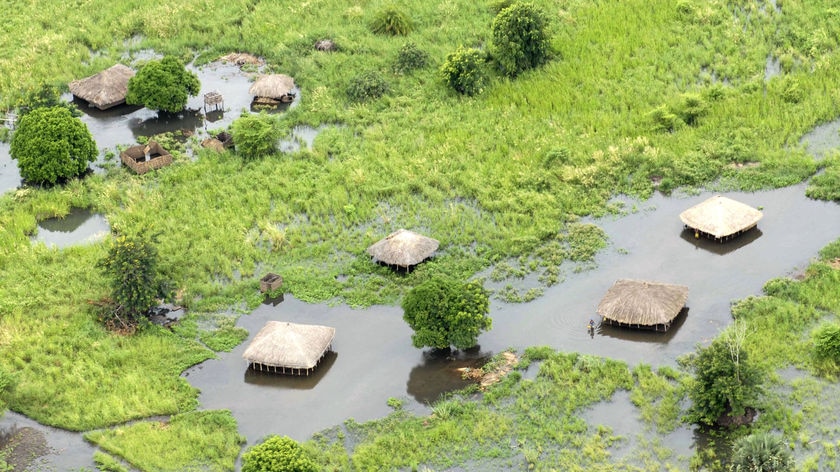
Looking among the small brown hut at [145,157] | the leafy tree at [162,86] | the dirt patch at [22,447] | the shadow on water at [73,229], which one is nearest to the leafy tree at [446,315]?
the dirt patch at [22,447]

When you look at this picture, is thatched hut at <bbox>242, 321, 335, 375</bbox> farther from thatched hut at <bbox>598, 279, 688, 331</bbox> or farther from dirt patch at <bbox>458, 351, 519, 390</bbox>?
thatched hut at <bbox>598, 279, 688, 331</bbox>

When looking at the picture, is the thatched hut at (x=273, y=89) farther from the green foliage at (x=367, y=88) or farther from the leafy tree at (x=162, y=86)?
the green foliage at (x=367, y=88)

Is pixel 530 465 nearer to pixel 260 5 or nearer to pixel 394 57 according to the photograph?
pixel 394 57

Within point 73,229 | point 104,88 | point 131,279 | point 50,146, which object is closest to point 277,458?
point 131,279

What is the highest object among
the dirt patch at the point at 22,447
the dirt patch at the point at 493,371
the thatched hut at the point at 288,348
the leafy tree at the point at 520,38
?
the leafy tree at the point at 520,38

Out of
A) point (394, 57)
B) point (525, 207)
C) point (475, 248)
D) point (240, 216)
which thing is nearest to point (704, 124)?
point (525, 207)

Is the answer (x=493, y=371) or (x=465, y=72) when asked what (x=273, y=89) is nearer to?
(x=465, y=72)

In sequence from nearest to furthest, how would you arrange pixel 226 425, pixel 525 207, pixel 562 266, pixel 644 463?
pixel 644 463, pixel 226 425, pixel 562 266, pixel 525 207
